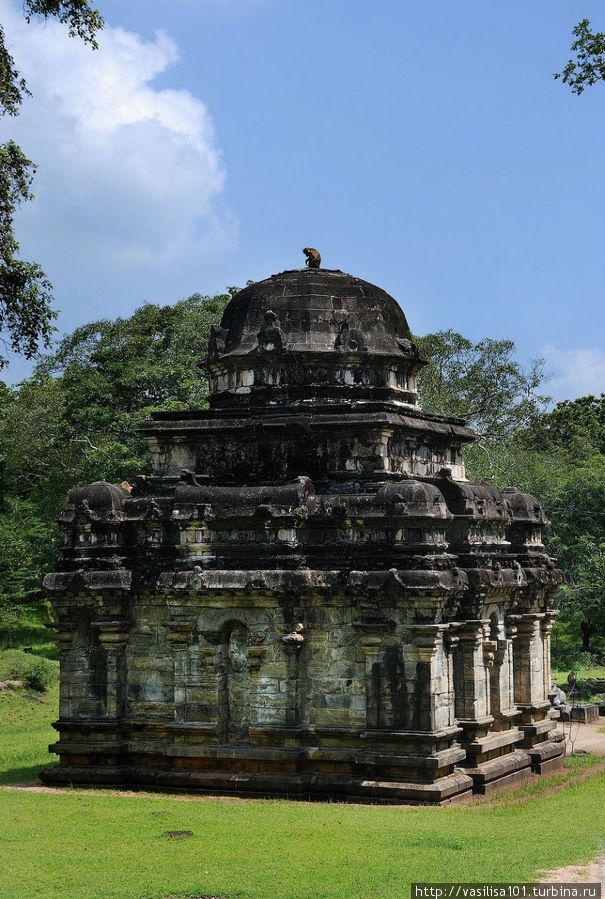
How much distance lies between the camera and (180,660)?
1958 centimetres

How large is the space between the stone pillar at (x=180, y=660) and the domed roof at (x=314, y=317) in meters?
5.24

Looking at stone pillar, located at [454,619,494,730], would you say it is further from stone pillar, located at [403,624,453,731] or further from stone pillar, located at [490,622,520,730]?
stone pillar, located at [403,624,453,731]

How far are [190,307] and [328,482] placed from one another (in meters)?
25.6

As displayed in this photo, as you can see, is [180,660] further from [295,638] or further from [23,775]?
[23,775]

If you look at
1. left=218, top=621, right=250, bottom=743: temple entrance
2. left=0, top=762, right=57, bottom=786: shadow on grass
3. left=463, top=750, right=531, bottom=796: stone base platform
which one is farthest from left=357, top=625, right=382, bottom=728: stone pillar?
left=0, top=762, right=57, bottom=786: shadow on grass

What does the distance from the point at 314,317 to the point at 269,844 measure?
10023 mm

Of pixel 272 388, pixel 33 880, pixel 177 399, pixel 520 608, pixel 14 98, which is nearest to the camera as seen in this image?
pixel 33 880

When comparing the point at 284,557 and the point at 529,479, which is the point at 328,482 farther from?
the point at 529,479

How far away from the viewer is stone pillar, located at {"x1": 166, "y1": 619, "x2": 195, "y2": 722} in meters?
19.5

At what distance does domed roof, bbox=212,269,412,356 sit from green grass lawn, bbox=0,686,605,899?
26.5 feet

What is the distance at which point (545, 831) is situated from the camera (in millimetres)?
15688

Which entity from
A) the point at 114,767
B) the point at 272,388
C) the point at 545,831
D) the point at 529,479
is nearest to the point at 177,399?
the point at 529,479

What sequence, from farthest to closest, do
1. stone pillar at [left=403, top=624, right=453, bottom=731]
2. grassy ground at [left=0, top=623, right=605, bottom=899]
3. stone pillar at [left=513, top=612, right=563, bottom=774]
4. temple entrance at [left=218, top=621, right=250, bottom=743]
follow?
1. stone pillar at [left=513, top=612, right=563, bottom=774]
2. temple entrance at [left=218, top=621, right=250, bottom=743]
3. stone pillar at [left=403, top=624, right=453, bottom=731]
4. grassy ground at [left=0, top=623, right=605, bottom=899]

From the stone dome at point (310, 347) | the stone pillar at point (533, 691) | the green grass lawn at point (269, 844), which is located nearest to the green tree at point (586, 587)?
the stone pillar at point (533, 691)
